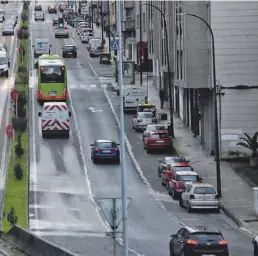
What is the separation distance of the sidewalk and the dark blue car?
14.6ft

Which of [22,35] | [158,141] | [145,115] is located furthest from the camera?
[22,35]

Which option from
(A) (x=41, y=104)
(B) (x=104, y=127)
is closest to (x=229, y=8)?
(B) (x=104, y=127)

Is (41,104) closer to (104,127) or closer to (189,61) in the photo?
(104,127)

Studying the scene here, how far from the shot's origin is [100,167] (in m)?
64.3

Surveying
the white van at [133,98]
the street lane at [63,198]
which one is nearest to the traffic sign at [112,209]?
the street lane at [63,198]

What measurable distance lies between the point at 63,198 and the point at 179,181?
5.79 meters

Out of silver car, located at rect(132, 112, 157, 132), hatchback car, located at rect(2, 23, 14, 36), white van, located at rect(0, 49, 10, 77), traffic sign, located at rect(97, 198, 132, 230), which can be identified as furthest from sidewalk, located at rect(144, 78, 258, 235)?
hatchback car, located at rect(2, 23, 14, 36)

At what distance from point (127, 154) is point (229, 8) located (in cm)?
1089

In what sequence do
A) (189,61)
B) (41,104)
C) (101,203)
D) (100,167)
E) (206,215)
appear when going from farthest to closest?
(41,104) → (189,61) → (100,167) → (206,215) → (101,203)

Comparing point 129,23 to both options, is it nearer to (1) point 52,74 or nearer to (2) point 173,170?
(1) point 52,74

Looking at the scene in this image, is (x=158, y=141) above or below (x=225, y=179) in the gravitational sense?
above

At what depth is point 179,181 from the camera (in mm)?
54438

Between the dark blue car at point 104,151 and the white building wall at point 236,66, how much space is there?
665 cm

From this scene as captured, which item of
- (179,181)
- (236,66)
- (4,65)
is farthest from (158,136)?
(4,65)
